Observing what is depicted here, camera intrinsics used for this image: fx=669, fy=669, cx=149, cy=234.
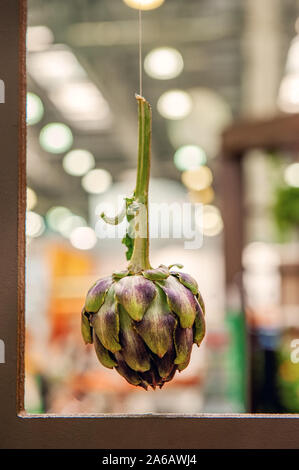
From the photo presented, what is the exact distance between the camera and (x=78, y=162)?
542cm

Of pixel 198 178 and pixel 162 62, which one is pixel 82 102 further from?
pixel 198 178

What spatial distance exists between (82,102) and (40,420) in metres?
4.33

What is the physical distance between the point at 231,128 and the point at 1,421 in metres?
2.69

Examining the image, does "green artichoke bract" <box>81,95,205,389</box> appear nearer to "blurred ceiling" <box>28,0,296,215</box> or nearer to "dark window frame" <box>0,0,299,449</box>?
"dark window frame" <box>0,0,299,449</box>

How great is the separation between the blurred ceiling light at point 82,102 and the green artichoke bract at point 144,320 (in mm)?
2865

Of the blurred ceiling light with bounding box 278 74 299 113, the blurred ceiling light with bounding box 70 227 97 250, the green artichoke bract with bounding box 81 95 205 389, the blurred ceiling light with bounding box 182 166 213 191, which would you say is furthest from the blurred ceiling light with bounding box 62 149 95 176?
the green artichoke bract with bounding box 81 95 205 389

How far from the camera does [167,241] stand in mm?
764

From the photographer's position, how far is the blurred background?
89.4 inches

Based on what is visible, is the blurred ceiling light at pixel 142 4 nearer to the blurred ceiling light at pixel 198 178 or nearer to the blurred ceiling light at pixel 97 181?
the blurred ceiling light at pixel 198 178

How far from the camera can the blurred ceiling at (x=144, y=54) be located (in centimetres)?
348

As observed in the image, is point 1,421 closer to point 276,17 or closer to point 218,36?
point 276,17
